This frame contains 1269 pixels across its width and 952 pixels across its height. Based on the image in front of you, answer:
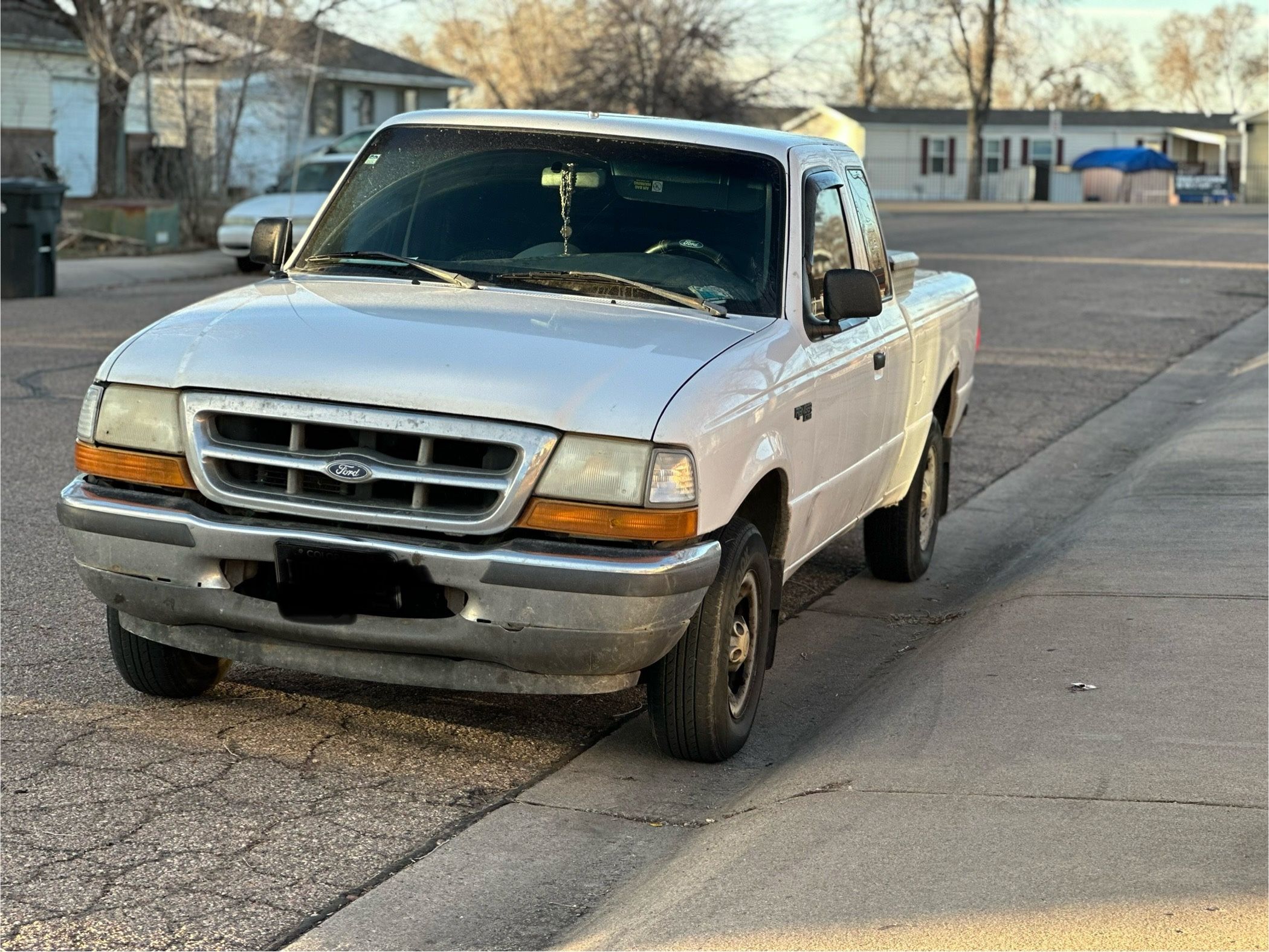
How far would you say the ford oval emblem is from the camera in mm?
4410

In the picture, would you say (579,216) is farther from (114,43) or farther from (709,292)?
(114,43)

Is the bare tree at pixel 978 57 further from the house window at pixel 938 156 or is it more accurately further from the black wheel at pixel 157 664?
the black wheel at pixel 157 664

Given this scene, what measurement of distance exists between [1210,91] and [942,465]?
137452 mm

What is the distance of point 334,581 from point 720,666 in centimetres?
114

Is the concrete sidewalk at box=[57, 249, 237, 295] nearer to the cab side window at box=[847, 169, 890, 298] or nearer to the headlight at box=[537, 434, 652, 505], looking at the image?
the cab side window at box=[847, 169, 890, 298]

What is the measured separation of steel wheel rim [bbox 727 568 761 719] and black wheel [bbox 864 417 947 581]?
2.43 m

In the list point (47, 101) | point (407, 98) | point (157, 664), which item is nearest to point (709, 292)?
point (157, 664)

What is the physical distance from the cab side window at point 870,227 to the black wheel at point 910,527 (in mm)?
962

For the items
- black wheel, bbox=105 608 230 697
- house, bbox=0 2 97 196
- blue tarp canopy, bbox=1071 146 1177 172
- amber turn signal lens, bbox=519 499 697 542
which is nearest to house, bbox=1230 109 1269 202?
blue tarp canopy, bbox=1071 146 1177 172

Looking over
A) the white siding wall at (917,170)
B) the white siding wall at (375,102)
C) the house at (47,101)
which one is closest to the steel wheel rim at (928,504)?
the house at (47,101)

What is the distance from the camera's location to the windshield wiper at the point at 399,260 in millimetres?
5375

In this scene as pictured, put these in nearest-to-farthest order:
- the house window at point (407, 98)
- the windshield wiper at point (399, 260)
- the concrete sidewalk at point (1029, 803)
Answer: the concrete sidewalk at point (1029, 803) → the windshield wiper at point (399, 260) → the house window at point (407, 98)

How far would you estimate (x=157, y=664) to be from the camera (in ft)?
16.8

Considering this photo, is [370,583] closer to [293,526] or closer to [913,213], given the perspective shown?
[293,526]
